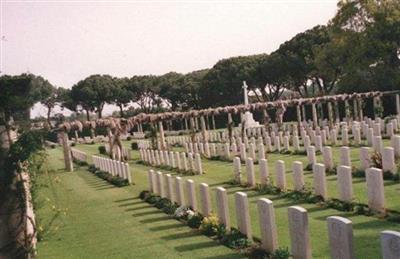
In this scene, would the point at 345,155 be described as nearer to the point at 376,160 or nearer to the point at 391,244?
the point at 376,160

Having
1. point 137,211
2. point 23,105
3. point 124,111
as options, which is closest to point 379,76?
point 137,211

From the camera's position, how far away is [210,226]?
32.1ft

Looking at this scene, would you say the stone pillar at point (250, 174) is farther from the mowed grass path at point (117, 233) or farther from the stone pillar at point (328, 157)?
the mowed grass path at point (117, 233)

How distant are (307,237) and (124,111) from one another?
2988 inches

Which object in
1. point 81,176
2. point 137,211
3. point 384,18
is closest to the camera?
point 137,211

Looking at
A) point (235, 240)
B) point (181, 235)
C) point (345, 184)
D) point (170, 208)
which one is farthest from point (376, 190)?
point (170, 208)

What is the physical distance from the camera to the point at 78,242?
10.8m

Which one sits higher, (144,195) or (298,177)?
(298,177)

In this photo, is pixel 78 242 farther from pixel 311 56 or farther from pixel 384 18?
pixel 311 56

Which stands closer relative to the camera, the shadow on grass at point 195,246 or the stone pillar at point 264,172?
the shadow on grass at point 195,246

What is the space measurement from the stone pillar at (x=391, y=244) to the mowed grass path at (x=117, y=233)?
11.3 ft

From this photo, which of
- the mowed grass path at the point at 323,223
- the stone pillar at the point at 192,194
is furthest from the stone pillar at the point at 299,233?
the stone pillar at the point at 192,194

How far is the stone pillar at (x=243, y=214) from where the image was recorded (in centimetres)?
875

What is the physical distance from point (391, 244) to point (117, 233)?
24.1 ft
